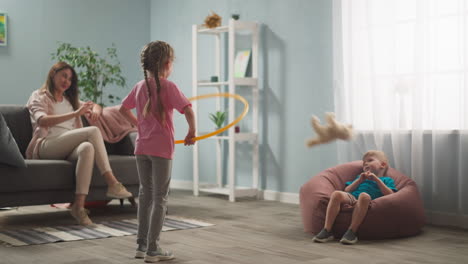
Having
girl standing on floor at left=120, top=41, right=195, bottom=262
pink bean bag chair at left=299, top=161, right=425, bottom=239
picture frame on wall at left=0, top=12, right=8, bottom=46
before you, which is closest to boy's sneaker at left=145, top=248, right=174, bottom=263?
girl standing on floor at left=120, top=41, right=195, bottom=262

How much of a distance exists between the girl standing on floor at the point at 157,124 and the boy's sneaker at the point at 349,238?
1029 millimetres

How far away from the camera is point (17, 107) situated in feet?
15.8

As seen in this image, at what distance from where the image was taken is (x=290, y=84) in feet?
18.0

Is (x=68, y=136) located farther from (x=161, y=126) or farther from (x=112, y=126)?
(x=161, y=126)

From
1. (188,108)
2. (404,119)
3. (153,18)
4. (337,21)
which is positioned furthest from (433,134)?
(153,18)

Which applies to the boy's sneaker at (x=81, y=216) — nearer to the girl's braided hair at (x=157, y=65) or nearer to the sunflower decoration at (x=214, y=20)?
the girl's braided hair at (x=157, y=65)

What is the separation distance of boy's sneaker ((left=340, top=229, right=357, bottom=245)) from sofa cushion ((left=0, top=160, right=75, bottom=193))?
5.94ft

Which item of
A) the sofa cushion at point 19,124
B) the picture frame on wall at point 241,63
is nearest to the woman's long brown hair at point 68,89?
the sofa cushion at point 19,124

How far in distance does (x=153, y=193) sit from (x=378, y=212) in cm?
133

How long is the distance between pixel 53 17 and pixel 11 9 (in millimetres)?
418

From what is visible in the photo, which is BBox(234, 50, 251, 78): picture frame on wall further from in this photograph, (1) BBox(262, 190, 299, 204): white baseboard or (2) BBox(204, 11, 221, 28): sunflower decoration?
(1) BBox(262, 190, 299, 204): white baseboard

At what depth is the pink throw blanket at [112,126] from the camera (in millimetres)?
4961

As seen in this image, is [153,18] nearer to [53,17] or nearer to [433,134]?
[53,17]

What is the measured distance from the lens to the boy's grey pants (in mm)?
3105
